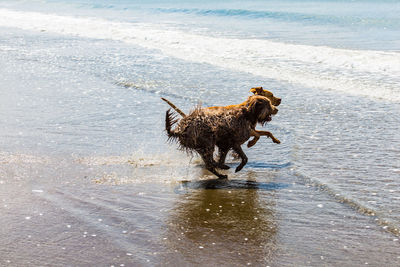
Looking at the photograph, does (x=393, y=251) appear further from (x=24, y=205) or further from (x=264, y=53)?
(x=264, y=53)

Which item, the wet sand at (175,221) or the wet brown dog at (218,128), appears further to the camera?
the wet brown dog at (218,128)

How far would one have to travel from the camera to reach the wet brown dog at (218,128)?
697 centimetres

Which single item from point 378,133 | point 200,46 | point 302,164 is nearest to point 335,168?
point 302,164

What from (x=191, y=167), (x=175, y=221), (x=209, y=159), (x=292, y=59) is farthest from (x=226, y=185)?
(x=292, y=59)

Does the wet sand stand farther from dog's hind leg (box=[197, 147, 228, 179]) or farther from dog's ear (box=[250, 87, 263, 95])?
dog's ear (box=[250, 87, 263, 95])

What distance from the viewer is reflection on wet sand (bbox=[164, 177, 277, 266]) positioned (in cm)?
482

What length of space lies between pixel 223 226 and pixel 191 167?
227 cm

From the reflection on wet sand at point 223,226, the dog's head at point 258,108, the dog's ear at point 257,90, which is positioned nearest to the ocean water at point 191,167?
the reflection on wet sand at point 223,226

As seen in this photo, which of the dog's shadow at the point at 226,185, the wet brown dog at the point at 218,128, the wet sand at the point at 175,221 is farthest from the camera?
the wet brown dog at the point at 218,128

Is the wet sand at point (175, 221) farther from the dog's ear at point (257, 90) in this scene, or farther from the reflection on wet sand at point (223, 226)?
the dog's ear at point (257, 90)

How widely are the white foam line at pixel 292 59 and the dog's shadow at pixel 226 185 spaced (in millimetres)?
5475

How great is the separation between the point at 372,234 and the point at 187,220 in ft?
6.03

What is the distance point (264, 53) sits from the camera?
17891 mm

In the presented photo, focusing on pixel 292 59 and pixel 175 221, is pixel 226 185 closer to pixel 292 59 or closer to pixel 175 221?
pixel 175 221
